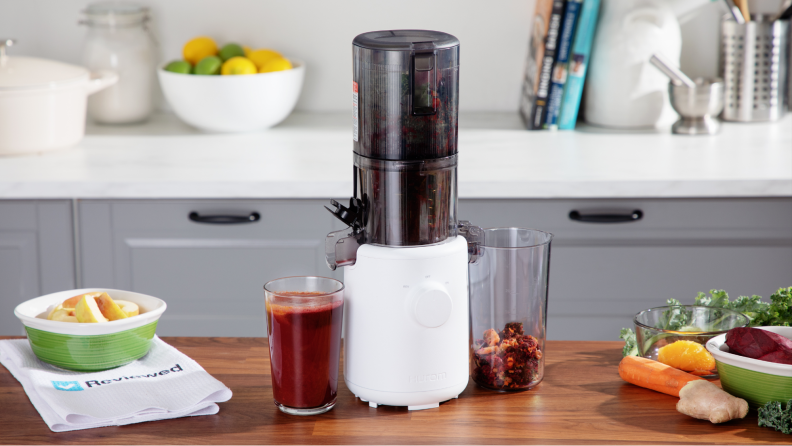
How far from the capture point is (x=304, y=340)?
2.94ft

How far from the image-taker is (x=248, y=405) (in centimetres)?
94

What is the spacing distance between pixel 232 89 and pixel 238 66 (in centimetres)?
7

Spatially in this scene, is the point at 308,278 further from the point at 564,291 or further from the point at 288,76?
the point at 288,76

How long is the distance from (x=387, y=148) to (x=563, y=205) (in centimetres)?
102

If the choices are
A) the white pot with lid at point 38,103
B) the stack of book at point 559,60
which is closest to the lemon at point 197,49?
the white pot with lid at point 38,103

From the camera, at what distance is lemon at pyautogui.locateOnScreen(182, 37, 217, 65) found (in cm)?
237

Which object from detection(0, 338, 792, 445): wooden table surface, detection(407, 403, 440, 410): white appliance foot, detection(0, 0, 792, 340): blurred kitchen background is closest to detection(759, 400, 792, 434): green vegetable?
detection(0, 338, 792, 445): wooden table surface

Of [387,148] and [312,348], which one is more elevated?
[387,148]

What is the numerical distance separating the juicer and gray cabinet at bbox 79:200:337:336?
0.95m

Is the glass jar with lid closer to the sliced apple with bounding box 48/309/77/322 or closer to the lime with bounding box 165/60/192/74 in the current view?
the lime with bounding box 165/60/192/74

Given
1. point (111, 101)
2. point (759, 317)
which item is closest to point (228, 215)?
point (111, 101)

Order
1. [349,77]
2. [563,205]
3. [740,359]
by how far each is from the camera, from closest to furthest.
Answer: [740,359] < [563,205] < [349,77]

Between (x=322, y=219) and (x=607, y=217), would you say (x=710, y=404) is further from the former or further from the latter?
(x=322, y=219)

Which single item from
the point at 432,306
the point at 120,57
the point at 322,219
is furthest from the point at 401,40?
the point at 120,57
